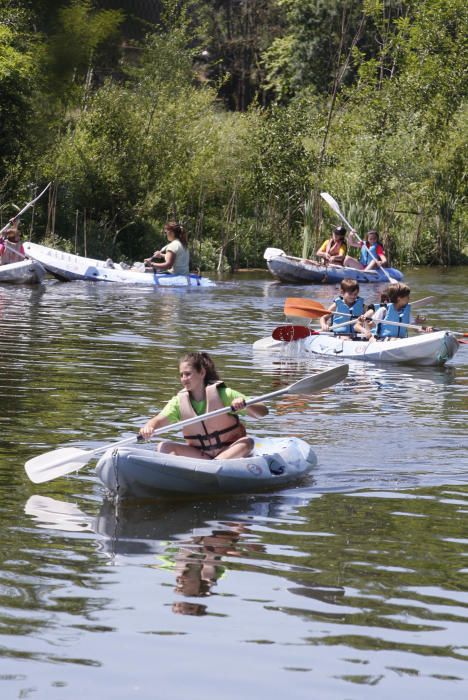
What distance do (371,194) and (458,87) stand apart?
23.0 feet

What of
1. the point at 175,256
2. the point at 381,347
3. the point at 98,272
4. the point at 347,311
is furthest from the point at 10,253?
the point at 381,347

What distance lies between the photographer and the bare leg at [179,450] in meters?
8.20

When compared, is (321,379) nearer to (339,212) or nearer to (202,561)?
(202,561)

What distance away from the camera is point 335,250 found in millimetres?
27500

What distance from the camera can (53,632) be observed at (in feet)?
16.3

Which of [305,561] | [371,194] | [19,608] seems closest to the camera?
[19,608]

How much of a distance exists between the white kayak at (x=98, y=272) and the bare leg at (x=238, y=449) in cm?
A: 1579

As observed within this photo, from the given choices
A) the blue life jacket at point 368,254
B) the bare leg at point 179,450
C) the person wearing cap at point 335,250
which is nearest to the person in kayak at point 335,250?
the person wearing cap at point 335,250

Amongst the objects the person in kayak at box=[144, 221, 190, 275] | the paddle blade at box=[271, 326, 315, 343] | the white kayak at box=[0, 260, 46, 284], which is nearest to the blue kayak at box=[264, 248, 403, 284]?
the person in kayak at box=[144, 221, 190, 275]

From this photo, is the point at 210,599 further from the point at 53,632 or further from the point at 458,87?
the point at 458,87

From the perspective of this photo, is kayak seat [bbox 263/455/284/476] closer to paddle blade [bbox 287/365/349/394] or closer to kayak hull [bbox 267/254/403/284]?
paddle blade [bbox 287/365/349/394]

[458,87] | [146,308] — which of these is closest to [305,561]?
[146,308]

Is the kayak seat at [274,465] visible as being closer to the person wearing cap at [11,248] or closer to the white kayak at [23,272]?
the white kayak at [23,272]

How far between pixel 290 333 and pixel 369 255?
476 inches
